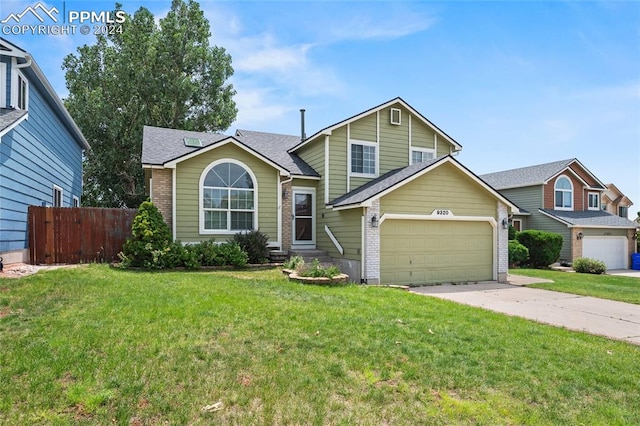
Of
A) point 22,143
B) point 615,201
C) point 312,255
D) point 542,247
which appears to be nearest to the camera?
point 22,143

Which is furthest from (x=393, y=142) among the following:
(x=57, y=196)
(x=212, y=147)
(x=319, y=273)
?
(x=57, y=196)

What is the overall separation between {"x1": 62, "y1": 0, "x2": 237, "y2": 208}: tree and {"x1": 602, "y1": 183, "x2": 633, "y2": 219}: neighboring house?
3434 cm

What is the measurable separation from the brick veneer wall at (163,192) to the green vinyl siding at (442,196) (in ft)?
22.7

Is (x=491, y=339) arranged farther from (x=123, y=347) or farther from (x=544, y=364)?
(x=123, y=347)

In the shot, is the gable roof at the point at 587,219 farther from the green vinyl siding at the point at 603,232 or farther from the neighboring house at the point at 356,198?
the neighboring house at the point at 356,198

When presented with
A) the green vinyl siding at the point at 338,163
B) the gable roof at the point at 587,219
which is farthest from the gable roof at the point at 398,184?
the gable roof at the point at 587,219

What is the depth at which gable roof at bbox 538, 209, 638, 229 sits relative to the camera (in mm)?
22547

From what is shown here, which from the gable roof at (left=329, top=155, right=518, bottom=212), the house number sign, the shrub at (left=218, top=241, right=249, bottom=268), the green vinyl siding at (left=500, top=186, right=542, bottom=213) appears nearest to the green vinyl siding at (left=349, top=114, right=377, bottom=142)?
the gable roof at (left=329, top=155, right=518, bottom=212)

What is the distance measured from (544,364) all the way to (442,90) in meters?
11.0

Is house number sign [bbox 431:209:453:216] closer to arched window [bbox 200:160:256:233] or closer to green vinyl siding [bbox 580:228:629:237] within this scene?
arched window [bbox 200:160:256:233]

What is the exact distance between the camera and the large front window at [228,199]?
1356 centimetres

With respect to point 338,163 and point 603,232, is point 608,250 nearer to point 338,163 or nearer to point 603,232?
point 603,232

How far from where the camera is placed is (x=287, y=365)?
15.3ft

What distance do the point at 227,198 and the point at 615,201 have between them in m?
38.8
